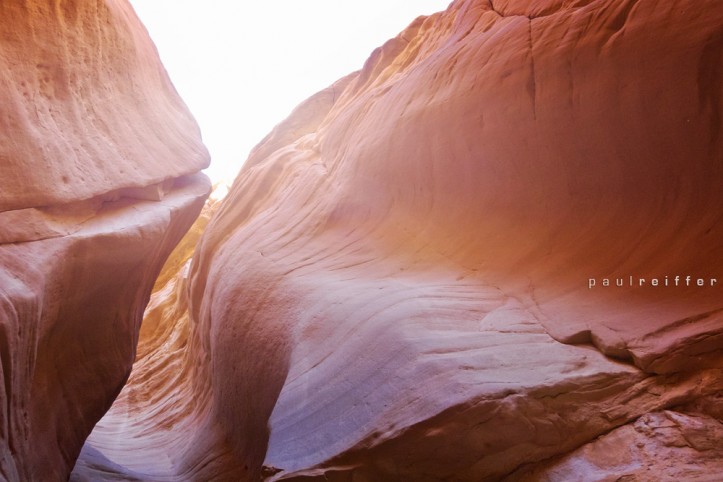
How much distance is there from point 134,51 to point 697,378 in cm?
676

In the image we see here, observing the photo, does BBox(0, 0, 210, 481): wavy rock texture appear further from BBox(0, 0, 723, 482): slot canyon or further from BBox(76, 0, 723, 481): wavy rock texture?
BBox(76, 0, 723, 481): wavy rock texture

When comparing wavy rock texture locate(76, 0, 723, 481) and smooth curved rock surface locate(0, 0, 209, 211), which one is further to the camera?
smooth curved rock surface locate(0, 0, 209, 211)

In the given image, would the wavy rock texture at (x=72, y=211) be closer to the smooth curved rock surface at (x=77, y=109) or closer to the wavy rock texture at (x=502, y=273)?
the smooth curved rock surface at (x=77, y=109)

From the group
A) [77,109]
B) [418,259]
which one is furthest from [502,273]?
[77,109]

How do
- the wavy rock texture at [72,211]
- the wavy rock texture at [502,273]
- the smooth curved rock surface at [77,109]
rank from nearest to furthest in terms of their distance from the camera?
1. the wavy rock texture at [502,273]
2. the wavy rock texture at [72,211]
3. the smooth curved rock surface at [77,109]

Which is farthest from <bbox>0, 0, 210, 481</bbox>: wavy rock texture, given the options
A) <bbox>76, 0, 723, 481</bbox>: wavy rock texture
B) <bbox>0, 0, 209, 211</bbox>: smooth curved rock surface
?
<bbox>76, 0, 723, 481</bbox>: wavy rock texture

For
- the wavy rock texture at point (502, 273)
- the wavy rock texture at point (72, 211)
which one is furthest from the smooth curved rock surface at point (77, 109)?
the wavy rock texture at point (502, 273)

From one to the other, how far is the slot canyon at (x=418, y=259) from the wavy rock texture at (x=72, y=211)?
29 mm

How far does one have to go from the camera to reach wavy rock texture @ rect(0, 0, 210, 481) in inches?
155

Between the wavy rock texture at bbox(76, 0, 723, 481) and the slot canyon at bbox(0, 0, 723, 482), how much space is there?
0.06 feet

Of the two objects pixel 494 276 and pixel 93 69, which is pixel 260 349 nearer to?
pixel 494 276

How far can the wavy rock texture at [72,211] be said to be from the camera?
12.9 ft

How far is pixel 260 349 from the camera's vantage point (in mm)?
4848

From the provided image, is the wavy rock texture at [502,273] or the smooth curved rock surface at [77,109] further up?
the smooth curved rock surface at [77,109]
